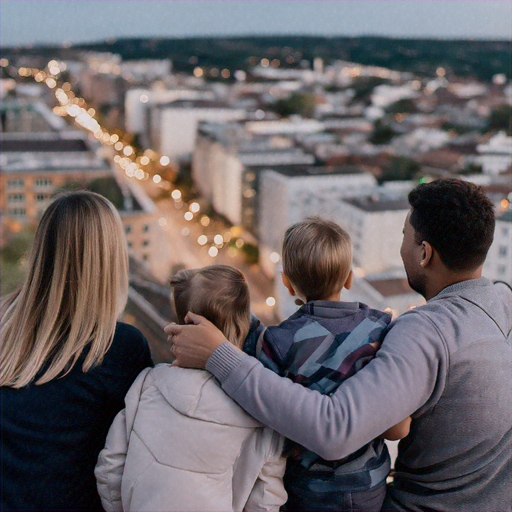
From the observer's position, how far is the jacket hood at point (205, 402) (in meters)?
0.61

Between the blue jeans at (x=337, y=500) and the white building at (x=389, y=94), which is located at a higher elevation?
the blue jeans at (x=337, y=500)

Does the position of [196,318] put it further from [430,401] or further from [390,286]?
[390,286]

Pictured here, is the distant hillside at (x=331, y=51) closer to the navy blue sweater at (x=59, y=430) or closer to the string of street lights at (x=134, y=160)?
the string of street lights at (x=134, y=160)

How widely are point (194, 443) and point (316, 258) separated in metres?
0.19

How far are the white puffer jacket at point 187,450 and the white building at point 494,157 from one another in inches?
399

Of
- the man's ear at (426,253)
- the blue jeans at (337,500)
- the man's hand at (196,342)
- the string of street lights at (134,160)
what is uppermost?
the man's ear at (426,253)

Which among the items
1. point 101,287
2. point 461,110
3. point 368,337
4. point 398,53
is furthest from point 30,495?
point 398,53

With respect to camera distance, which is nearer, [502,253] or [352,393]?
[352,393]

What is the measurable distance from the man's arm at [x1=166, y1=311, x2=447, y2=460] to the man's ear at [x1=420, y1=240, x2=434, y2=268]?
6 cm

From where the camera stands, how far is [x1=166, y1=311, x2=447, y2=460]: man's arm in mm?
562

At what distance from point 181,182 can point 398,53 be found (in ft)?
91.4

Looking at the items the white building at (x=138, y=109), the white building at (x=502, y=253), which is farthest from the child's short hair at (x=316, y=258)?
the white building at (x=138, y=109)

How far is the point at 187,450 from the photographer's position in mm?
609

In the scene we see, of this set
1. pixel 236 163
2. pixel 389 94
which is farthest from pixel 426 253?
pixel 389 94
